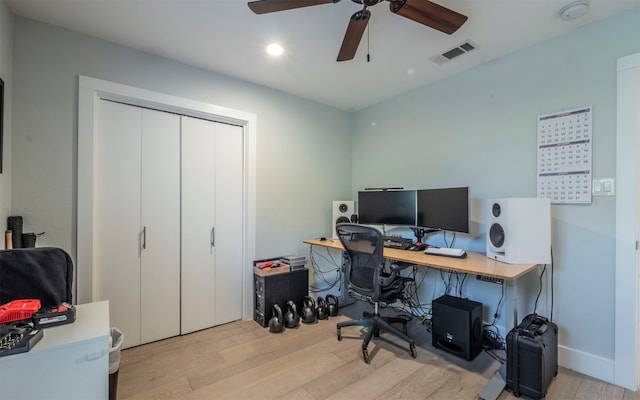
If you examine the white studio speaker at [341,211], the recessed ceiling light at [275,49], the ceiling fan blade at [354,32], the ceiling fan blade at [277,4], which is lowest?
the white studio speaker at [341,211]

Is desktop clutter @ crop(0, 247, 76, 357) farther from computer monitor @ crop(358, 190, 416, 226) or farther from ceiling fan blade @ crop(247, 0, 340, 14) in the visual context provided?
computer monitor @ crop(358, 190, 416, 226)

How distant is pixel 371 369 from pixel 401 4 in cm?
236

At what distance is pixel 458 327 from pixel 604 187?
1431 mm

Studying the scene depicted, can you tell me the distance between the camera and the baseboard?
1.95 m

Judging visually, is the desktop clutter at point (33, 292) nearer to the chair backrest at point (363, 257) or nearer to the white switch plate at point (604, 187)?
the chair backrest at point (363, 257)

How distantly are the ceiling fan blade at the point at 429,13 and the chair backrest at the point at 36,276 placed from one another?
2.35 meters

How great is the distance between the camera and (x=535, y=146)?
2.32 metres

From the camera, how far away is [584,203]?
207 centimetres

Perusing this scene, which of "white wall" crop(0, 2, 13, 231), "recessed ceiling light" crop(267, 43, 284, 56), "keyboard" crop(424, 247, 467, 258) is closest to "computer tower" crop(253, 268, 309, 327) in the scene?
"keyboard" crop(424, 247, 467, 258)

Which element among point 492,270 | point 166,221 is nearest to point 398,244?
point 492,270

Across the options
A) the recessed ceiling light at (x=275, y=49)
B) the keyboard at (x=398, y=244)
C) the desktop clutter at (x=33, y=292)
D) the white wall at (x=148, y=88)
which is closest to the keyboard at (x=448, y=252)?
the keyboard at (x=398, y=244)

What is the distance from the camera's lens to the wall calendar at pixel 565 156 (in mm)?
2064

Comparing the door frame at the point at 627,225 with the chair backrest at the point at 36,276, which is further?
the door frame at the point at 627,225

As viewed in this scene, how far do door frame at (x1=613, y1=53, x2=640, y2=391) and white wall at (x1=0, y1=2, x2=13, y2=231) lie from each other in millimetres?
3976
